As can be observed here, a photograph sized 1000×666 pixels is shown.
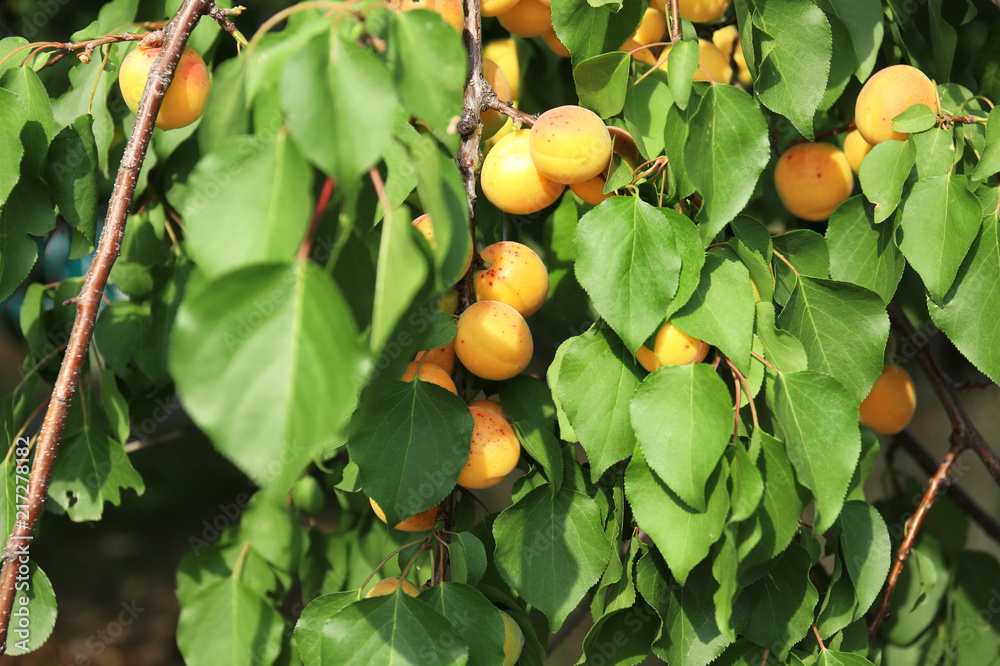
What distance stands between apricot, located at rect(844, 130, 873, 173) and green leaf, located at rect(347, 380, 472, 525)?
1.75ft

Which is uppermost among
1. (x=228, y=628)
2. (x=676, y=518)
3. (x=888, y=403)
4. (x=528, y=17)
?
(x=528, y=17)

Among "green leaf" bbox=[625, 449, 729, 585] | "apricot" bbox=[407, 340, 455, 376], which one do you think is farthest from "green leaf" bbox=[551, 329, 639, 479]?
"apricot" bbox=[407, 340, 455, 376]

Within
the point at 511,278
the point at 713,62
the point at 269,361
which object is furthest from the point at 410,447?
Answer: the point at 713,62

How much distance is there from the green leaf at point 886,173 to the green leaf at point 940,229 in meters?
0.02

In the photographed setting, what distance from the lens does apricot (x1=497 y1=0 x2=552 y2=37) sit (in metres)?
0.84

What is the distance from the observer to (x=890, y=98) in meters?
0.76

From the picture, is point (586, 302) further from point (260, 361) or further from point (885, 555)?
point (260, 361)

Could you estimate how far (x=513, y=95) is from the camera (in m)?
0.96

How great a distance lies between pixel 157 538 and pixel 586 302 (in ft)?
6.99

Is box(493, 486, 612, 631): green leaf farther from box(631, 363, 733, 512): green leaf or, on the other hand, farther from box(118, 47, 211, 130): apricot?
box(118, 47, 211, 130): apricot

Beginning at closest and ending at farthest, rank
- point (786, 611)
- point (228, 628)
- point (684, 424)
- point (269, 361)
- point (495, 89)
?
point (269, 361), point (684, 424), point (786, 611), point (495, 89), point (228, 628)

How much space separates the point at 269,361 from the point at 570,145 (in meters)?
0.38

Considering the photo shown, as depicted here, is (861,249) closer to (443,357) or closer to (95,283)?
(443,357)

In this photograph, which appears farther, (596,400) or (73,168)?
(73,168)
